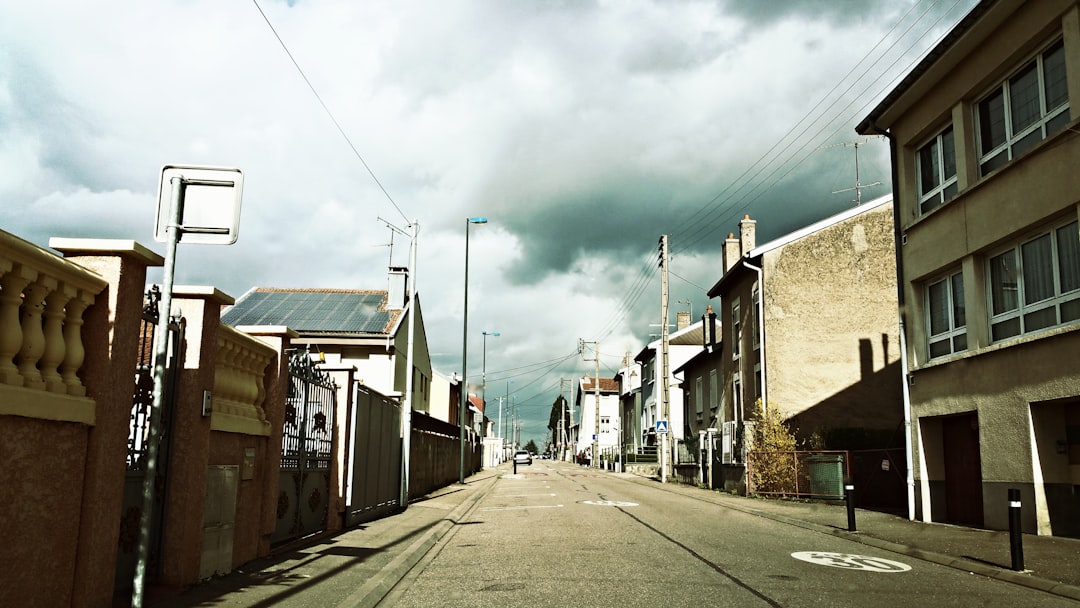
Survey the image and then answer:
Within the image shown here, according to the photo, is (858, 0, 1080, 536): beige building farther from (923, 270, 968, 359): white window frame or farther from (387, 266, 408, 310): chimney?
(387, 266, 408, 310): chimney

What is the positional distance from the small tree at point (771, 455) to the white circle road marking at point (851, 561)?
12504 millimetres

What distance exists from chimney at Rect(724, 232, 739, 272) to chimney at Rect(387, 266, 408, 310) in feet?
44.2

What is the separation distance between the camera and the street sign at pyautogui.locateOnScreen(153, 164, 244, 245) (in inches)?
218

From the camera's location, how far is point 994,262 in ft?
46.9

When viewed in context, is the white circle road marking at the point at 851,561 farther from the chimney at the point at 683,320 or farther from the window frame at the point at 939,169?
the chimney at the point at 683,320

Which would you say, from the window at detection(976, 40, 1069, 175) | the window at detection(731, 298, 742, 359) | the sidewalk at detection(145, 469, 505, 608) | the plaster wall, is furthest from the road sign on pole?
the window at detection(731, 298, 742, 359)

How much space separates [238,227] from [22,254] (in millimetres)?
1272

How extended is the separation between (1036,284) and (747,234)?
69.9 feet

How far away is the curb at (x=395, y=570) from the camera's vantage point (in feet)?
23.2

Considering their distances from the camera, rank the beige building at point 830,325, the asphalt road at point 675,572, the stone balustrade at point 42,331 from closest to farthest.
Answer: the stone balustrade at point 42,331 → the asphalt road at point 675,572 → the beige building at point 830,325

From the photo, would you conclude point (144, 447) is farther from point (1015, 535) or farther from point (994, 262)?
point (994, 262)

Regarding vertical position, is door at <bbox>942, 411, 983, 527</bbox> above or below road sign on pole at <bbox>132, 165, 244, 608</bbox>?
below

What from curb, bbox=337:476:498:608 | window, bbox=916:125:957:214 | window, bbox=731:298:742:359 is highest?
window, bbox=916:125:957:214

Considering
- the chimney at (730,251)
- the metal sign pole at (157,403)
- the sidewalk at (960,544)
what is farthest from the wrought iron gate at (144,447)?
the chimney at (730,251)
